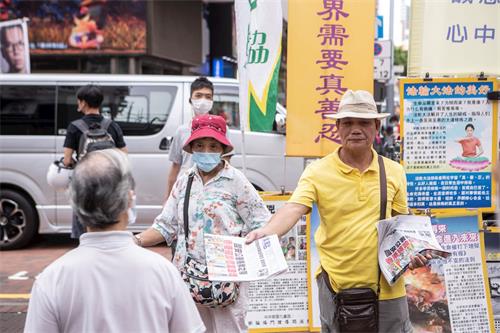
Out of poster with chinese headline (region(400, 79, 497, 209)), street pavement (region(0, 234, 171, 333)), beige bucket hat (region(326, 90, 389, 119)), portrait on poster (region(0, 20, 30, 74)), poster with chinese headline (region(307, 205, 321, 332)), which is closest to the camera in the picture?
beige bucket hat (region(326, 90, 389, 119))

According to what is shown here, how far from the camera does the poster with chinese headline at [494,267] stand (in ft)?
16.0

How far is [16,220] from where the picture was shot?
901 centimetres

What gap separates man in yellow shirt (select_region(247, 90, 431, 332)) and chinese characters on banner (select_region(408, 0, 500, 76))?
1.32 metres

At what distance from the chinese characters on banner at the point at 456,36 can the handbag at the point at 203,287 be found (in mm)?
2140

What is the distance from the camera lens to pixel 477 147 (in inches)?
185

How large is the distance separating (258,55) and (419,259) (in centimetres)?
240

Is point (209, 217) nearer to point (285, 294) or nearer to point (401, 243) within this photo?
point (401, 243)

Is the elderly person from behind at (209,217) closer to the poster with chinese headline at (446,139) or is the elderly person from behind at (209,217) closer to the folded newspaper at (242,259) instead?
the folded newspaper at (242,259)

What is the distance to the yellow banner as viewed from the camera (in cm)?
489

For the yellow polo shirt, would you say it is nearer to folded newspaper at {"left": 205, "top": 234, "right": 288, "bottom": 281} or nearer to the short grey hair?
folded newspaper at {"left": 205, "top": 234, "right": 288, "bottom": 281}

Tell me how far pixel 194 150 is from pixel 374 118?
1067mm

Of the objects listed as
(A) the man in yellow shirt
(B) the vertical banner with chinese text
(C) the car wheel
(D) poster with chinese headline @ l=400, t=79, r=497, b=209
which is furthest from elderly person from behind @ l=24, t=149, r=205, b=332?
(C) the car wheel

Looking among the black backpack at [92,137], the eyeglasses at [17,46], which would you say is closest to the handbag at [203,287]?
the black backpack at [92,137]

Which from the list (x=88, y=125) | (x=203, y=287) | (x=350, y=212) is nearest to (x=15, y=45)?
(x=88, y=125)
